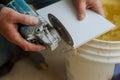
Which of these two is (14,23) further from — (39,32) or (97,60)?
(97,60)

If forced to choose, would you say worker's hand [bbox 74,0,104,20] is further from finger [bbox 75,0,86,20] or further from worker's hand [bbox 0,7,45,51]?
worker's hand [bbox 0,7,45,51]

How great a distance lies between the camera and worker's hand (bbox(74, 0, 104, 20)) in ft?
2.20

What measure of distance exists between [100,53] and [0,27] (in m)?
0.28

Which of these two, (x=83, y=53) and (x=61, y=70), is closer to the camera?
(x=83, y=53)

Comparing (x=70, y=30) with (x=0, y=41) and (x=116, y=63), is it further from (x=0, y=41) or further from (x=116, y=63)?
(x=0, y=41)

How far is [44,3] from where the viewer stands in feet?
3.25

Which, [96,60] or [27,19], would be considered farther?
[96,60]

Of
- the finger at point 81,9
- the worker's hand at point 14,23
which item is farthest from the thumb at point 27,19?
the finger at point 81,9

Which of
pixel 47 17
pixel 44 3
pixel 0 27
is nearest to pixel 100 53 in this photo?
pixel 47 17

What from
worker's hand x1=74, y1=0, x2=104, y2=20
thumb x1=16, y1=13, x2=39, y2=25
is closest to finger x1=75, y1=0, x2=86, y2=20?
worker's hand x1=74, y1=0, x2=104, y2=20

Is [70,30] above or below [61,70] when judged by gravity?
above

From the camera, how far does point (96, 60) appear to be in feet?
2.32

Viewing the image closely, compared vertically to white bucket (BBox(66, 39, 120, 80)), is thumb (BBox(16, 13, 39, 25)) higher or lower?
higher

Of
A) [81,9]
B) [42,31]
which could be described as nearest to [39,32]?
[42,31]
